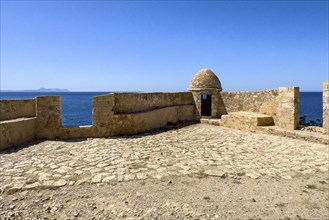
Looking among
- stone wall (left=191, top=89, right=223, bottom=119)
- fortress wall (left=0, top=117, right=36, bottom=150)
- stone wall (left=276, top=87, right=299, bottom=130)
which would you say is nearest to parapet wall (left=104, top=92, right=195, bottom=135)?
stone wall (left=191, top=89, right=223, bottom=119)

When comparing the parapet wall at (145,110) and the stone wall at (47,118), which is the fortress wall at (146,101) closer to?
the parapet wall at (145,110)

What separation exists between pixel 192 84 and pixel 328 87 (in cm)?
750

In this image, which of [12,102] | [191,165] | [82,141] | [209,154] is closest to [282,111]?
[209,154]

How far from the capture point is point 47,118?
9664 millimetres

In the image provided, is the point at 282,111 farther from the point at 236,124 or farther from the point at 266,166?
the point at 266,166

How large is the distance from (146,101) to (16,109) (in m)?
5.82

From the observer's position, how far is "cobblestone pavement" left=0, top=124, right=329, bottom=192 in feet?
18.6

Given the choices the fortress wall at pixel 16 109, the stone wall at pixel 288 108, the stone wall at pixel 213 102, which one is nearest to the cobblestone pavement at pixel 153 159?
the stone wall at pixel 288 108

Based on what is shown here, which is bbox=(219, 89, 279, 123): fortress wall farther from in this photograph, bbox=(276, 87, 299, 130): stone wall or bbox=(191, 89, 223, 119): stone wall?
bbox=(276, 87, 299, 130): stone wall

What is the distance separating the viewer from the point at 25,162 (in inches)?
262

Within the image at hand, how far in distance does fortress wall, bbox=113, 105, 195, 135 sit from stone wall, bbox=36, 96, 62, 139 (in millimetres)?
2360

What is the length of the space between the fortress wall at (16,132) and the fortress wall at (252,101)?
10.3m

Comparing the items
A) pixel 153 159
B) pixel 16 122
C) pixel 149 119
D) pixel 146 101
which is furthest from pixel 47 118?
pixel 153 159

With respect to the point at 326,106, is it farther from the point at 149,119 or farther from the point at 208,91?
the point at 149,119
